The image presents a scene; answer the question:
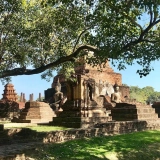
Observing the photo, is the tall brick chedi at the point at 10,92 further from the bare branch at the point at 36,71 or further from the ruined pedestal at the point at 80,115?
the bare branch at the point at 36,71

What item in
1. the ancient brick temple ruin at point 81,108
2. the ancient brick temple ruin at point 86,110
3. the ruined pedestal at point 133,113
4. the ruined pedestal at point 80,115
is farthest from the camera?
the ruined pedestal at point 133,113

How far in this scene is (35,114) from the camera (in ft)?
64.7

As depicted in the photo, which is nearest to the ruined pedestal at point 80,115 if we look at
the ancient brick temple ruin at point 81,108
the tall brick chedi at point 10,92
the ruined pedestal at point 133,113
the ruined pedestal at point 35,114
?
the ancient brick temple ruin at point 81,108

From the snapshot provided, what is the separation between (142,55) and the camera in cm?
881

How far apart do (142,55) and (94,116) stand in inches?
266

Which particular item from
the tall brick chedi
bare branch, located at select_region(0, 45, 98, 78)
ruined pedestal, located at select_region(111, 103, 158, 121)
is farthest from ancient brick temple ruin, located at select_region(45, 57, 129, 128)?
the tall brick chedi

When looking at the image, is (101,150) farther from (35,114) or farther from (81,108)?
(35,114)

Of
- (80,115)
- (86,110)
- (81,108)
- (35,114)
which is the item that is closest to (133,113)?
(86,110)

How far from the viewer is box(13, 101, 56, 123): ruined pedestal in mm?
19166

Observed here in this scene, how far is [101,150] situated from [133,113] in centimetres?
905

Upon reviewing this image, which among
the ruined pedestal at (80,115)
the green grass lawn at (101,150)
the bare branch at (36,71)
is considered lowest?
the green grass lawn at (101,150)

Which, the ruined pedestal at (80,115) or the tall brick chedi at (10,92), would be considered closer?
the ruined pedestal at (80,115)

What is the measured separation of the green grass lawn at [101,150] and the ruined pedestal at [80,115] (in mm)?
4284

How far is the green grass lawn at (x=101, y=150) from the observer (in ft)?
23.0
